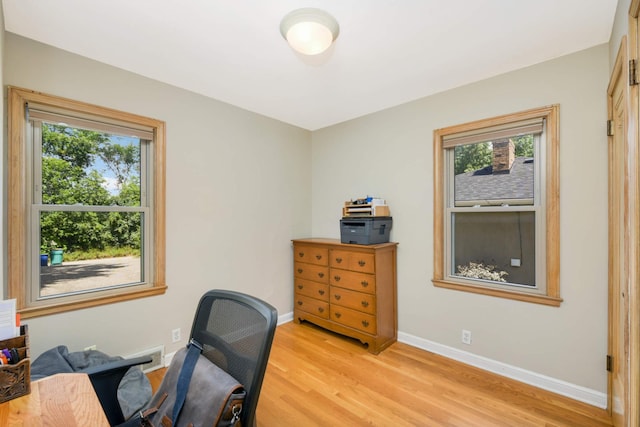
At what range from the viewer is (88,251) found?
225cm

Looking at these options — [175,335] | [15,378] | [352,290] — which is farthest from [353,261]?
[15,378]

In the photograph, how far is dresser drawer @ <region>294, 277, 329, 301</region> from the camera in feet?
10.5

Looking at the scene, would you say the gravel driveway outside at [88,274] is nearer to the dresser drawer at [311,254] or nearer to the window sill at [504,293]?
the dresser drawer at [311,254]

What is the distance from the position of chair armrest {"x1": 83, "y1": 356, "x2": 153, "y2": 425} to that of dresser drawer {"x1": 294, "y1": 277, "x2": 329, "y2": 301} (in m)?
2.14

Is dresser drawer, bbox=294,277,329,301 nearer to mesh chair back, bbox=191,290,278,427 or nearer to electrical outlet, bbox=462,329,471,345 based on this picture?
electrical outlet, bbox=462,329,471,345

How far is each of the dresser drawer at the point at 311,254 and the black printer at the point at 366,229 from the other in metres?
0.29

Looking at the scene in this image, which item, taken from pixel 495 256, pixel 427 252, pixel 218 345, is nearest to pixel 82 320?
pixel 218 345

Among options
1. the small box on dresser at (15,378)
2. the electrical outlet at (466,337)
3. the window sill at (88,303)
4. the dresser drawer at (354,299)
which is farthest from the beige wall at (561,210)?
the small box on dresser at (15,378)

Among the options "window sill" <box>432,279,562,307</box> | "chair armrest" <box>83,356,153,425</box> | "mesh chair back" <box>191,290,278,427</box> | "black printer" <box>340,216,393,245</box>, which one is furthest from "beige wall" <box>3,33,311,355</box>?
"window sill" <box>432,279,562,307</box>

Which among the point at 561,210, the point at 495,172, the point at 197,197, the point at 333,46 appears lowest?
the point at 561,210

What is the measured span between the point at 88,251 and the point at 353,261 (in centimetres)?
224

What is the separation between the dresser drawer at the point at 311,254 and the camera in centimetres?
320

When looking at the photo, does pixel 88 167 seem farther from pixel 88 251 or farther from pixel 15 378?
pixel 15 378

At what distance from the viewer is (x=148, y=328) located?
245 centimetres
